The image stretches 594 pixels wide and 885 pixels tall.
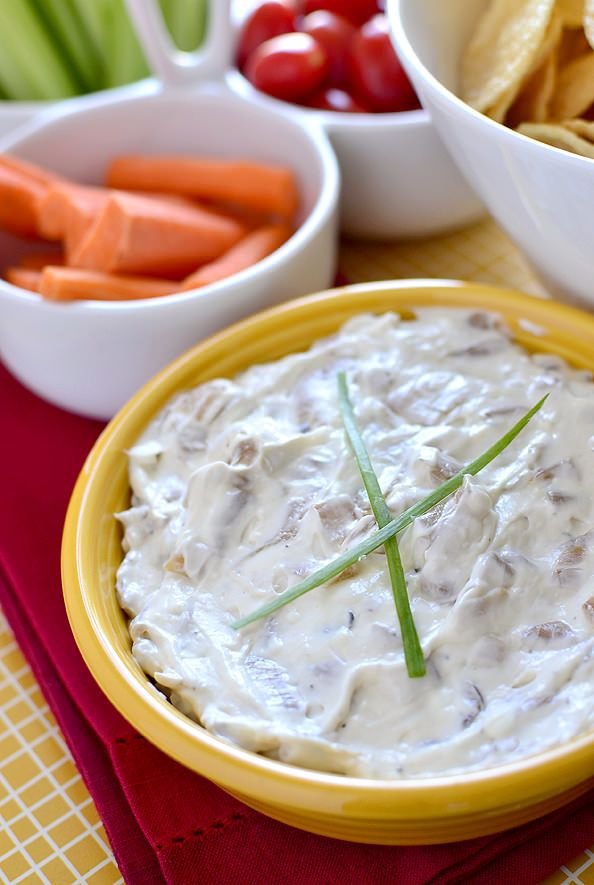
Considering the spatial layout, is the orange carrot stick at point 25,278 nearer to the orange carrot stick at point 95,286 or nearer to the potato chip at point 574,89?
the orange carrot stick at point 95,286

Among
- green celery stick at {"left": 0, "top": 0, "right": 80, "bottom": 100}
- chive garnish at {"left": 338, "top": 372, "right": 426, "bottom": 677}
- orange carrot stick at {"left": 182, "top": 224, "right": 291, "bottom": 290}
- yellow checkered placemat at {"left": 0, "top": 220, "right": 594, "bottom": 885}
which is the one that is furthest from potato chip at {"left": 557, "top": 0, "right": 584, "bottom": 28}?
yellow checkered placemat at {"left": 0, "top": 220, "right": 594, "bottom": 885}

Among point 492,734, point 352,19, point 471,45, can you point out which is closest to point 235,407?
point 492,734

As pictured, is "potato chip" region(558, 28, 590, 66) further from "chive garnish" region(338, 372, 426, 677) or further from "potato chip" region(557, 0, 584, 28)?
"chive garnish" region(338, 372, 426, 677)

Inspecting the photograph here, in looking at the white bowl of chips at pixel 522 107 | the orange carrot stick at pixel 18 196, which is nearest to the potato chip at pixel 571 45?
the white bowl of chips at pixel 522 107

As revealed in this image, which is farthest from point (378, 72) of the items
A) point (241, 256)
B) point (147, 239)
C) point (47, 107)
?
point (47, 107)

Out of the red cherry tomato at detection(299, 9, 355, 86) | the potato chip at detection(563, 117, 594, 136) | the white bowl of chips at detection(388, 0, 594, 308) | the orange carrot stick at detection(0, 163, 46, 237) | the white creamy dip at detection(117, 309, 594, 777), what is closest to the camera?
the white creamy dip at detection(117, 309, 594, 777)

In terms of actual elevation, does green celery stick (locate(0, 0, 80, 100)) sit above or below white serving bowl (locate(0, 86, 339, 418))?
above
